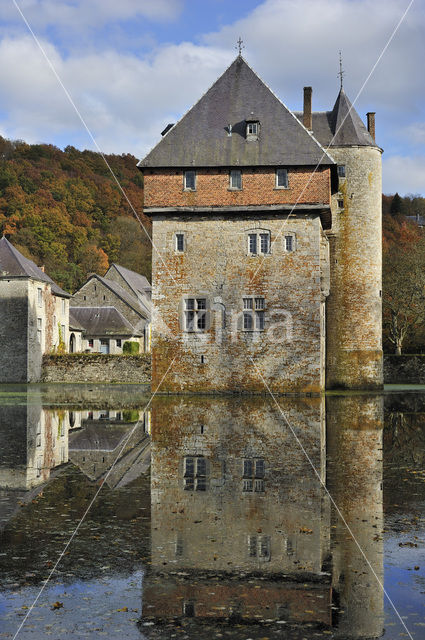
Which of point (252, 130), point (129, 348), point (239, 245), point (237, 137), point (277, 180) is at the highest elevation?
point (252, 130)

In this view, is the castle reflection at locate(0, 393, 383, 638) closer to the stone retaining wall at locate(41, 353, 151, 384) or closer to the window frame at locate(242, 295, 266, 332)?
the window frame at locate(242, 295, 266, 332)

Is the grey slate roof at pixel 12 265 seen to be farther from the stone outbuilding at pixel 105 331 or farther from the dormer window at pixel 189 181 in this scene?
the dormer window at pixel 189 181

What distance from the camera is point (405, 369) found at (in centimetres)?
5022

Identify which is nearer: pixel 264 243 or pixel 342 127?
pixel 264 243

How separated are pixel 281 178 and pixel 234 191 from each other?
206 cm

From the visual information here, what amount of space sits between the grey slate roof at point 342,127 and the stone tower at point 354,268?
6 centimetres

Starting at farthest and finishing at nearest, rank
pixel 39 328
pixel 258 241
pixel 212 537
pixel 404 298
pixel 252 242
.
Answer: pixel 404 298 < pixel 39 328 < pixel 252 242 < pixel 258 241 < pixel 212 537

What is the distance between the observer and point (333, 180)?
1281 inches

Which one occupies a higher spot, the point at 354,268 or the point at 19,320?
the point at 354,268

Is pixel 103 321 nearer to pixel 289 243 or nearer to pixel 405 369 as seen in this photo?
pixel 405 369

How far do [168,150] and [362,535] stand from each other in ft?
85.5

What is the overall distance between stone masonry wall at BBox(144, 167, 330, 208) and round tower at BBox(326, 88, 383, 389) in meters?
6.92

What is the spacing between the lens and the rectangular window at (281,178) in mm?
30766

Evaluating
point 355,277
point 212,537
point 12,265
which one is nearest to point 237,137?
point 355,277
